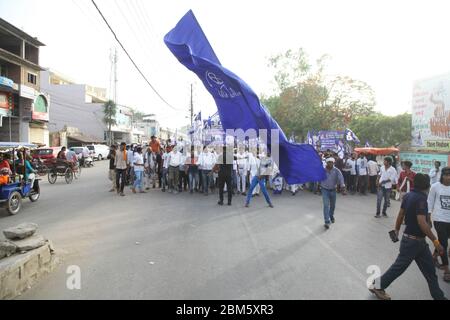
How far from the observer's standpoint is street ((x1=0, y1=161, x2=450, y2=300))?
13.0 ft

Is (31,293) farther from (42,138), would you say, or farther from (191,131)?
(42,138)

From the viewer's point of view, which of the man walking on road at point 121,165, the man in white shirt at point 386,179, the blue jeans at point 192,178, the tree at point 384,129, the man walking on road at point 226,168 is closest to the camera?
the man in white shirt at point 386,179

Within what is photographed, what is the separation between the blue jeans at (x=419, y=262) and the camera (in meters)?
3.72

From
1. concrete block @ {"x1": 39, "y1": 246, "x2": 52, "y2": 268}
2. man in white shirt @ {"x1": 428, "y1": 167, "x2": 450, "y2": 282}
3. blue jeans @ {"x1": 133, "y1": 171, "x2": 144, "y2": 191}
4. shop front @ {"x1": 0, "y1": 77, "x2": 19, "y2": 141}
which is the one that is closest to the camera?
concrete block @ {"x1": 39, "y1": 246, "x2": 52, "y2": 268}

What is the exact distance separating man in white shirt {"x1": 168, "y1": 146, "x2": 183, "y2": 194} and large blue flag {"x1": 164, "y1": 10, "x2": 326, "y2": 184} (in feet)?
20.4

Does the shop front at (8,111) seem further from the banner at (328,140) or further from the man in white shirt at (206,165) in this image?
the banner at (328,140)

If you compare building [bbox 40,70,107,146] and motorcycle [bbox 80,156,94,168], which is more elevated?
building [bbox 40,70,107,146]

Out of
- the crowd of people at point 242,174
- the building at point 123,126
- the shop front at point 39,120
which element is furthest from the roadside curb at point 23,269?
the building at point 123,126

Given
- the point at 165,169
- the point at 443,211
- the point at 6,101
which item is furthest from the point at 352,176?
the point at 6,101

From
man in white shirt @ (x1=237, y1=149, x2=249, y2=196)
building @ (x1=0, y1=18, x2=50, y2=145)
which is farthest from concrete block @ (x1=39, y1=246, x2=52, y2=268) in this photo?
building @ (x1=0, y1=18, x2=50, y2=145)

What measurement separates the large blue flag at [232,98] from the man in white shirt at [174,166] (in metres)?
6.22

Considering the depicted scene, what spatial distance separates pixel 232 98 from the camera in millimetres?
5926

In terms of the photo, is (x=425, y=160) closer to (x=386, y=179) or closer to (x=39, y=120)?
(x=386, y=179)

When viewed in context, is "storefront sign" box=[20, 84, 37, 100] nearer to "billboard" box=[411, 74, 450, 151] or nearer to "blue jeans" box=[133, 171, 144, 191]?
"blue jeans" box=[133, 171, 144, 191]
